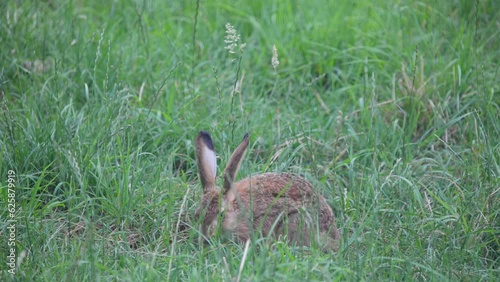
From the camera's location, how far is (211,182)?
4.86 meters

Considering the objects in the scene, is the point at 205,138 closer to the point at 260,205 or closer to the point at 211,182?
the point at 211,182

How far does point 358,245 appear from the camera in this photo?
14.3 feet

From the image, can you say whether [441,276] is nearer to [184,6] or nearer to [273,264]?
[273,264]

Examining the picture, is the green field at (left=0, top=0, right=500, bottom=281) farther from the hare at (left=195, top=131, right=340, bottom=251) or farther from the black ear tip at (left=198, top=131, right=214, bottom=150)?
the black ear tip at (left=198, top=131, right=214, bottom=150)

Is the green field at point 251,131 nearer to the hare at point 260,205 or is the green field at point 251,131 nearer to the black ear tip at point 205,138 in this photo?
the hare at point 260,205

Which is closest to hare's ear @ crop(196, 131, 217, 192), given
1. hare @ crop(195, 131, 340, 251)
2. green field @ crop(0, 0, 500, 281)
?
hare @ crop(195, 131, 340, 251)

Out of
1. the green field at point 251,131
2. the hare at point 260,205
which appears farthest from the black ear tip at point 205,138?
the green field at point 251,131

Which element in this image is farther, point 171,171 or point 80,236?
point 171,171

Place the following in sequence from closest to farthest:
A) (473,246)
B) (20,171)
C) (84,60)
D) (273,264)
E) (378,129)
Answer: (273,264), (473,246), (20,171), (378,129), (84,60)

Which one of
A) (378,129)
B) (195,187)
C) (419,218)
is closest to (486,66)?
(378,129)

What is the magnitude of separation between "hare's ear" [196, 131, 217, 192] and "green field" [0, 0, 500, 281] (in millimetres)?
271

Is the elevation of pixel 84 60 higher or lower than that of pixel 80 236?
higher

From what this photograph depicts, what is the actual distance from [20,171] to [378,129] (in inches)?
98.4

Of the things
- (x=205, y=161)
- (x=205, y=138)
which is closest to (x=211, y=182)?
(x=205, y=161)
